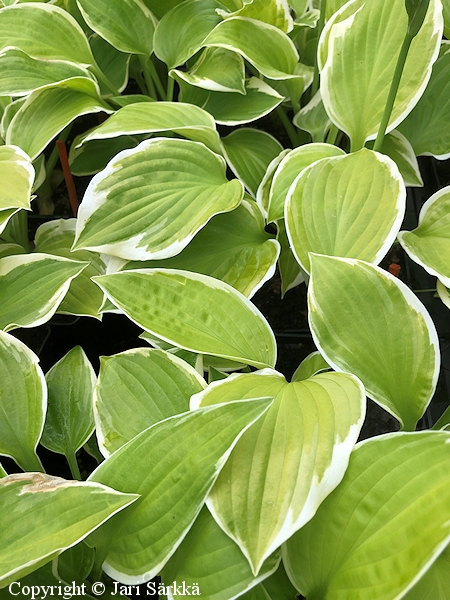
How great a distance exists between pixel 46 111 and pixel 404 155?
0.58 meters

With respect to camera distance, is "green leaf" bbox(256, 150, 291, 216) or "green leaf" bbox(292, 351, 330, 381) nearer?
"green leaf" bbox(292, 351, 330, 381)

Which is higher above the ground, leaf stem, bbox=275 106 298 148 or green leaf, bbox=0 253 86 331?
leaf stem, bbox=275 106 298 148

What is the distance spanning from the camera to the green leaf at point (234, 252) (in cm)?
69

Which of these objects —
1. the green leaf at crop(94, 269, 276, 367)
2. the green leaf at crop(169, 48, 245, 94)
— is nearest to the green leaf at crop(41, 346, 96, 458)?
the green leaf at crop(94, 269, 276, 367)

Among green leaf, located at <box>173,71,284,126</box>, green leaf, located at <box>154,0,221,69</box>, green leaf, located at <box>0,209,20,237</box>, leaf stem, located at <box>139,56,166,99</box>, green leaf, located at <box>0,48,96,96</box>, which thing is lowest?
green leaf, located at <box>0,209,20,237</box>

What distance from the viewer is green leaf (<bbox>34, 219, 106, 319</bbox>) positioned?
0.74m

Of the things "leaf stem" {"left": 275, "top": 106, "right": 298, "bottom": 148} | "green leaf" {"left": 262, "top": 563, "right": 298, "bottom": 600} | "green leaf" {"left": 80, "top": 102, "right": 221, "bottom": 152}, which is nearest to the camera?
"green leaf" {"left": 262, "top": 563, "right": 298, "bottom": 600}

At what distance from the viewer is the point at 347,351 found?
55 centimetres

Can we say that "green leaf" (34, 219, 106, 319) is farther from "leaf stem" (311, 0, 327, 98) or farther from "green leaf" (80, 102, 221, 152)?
"leaf stem" (311, 0, 327, 98)

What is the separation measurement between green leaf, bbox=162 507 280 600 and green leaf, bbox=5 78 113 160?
612mm

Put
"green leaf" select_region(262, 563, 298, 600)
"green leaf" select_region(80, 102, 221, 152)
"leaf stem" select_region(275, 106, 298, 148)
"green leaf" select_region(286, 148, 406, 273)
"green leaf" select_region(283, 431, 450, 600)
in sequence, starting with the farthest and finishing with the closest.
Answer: "leaf stem" select_region(275, 106, 298, 148)
"green leaf" select_region(80, 102, 221, 152)
"green leaf" select_region(286, 148, 406, 273)
"green leaf" select_region(262, 563, 298, 600)
"green leaf" select_region(283, 431, 450, 600)

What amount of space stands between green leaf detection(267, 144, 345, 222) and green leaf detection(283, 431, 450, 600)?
34 cm

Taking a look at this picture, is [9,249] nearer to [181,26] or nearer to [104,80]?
[104,80]

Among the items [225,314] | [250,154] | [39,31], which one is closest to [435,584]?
[225,314]
